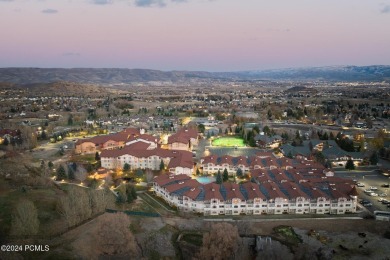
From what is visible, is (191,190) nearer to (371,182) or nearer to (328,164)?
(328,164)

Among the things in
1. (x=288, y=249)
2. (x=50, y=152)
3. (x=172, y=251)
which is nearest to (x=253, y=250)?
(x=288, y=249)

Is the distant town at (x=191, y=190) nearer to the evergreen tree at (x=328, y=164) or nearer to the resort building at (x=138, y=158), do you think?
the evergreen tree at (x=328, y=164)

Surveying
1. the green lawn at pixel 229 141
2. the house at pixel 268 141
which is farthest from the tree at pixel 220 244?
the green lawn at pixel 229 141

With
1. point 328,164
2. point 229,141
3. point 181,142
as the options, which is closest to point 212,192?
point 328,164

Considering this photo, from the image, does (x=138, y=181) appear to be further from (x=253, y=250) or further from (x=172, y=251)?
(x=253, y=250)

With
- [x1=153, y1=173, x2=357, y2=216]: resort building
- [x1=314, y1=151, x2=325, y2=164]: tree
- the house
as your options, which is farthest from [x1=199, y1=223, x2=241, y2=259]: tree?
the house
